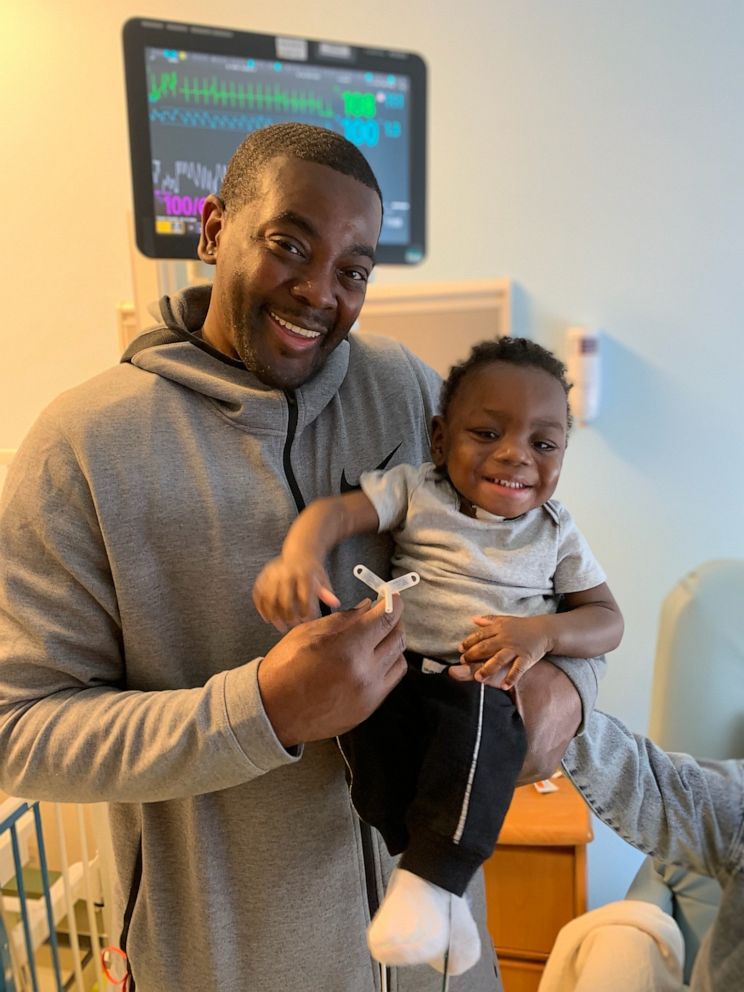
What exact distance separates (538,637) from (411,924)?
314mm

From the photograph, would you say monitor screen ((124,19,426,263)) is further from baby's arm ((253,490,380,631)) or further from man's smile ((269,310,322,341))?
baby's arm ((253,490,380,631))

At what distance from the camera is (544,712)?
83 cm

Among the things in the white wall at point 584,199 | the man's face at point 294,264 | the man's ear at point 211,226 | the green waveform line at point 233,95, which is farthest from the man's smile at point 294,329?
the white wall at point 584,199

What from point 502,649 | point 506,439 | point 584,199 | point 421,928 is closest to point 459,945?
point 421,928

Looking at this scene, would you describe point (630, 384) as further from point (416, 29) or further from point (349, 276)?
point (349, 276)

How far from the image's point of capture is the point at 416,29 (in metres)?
2.09

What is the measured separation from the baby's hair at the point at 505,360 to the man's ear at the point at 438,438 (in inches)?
0.5

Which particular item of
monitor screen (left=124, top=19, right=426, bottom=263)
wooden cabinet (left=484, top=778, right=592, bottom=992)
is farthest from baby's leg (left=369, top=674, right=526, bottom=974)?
wooden cabinet (left=484, top=778, right=592, bottom=992)

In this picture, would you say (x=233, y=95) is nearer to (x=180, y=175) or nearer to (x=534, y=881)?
(x=180, y=175)

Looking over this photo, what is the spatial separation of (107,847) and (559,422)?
1.17m

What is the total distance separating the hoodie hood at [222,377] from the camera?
861 mm

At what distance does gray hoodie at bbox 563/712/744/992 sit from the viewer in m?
1.02

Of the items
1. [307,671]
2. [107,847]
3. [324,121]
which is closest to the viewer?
[307,671]

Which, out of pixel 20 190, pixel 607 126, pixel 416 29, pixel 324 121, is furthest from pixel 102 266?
pixel 607 126
